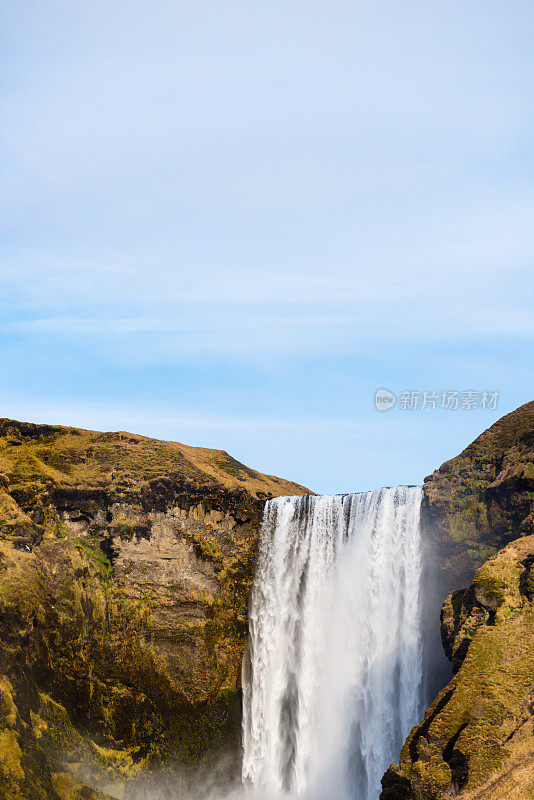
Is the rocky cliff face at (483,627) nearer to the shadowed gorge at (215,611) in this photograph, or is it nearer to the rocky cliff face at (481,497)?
the rocky cliff face at (481,497)

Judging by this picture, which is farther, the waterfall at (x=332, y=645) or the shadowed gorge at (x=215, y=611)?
the waterfall at (x=332, y=645)

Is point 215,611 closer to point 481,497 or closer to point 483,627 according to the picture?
point 481,497

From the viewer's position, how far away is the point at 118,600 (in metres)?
44.9

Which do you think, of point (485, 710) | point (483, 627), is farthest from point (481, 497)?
point (485, 710)

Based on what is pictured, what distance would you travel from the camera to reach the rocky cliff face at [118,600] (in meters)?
40.9

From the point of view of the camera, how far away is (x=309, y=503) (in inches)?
1841

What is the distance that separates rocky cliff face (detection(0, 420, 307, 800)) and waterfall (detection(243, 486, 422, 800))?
5.72 feet

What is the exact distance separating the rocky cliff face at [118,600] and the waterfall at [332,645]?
1.74 metres

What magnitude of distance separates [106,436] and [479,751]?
105 feet

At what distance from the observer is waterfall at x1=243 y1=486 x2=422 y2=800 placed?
40.3m

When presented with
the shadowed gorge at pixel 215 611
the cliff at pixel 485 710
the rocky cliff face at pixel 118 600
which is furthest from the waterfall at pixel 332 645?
the cliff at pixel 485 710

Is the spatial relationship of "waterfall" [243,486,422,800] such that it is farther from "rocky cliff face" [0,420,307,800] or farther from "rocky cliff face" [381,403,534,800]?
"rocky cliff face" [381,403,534,800]

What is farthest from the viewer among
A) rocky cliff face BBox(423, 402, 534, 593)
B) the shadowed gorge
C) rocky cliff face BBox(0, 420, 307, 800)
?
rocky cliff face BBox(0, 420, 307, 800)

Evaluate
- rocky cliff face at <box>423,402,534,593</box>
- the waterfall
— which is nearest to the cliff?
rocky cliff face at <box>423,402,534,593</box>
